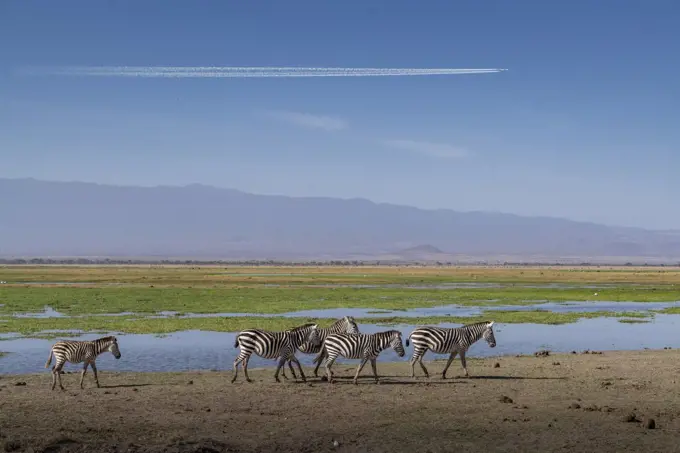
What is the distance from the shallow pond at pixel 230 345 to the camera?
23625 millimetres

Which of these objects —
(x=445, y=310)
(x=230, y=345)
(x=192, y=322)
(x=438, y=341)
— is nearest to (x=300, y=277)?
(x=445, y=310)

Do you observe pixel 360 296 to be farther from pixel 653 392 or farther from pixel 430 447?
pixel 430 447

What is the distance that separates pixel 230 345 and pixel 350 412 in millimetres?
12570

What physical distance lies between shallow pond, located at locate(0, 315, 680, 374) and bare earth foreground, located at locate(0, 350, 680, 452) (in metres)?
2.15

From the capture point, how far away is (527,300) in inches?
2170

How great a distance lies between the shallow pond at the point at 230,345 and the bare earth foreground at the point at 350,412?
215 centimetres

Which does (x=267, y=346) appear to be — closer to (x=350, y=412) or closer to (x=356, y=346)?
(x=356, y=346)

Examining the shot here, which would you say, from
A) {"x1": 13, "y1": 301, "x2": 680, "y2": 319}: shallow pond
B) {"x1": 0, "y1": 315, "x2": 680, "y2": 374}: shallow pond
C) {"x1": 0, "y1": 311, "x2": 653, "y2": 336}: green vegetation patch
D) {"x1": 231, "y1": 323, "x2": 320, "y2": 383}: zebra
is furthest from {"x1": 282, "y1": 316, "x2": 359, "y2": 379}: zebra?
{"x1": 13, "y1": 301, "x2": 680, "y2": 319}: shallow pond

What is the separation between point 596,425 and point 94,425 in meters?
9.62

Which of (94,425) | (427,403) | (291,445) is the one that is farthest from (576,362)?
(94,425)

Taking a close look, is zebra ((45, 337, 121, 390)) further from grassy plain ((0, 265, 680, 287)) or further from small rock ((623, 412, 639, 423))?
grassy plain ((0, 265, 680, 287))

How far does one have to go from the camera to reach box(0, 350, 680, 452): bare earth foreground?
1354 centimetres

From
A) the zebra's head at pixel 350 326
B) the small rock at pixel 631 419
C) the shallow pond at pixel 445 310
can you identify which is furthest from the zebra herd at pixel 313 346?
the shallow pond at pixel 445 310

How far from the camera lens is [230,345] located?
28047 mm
